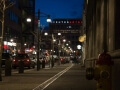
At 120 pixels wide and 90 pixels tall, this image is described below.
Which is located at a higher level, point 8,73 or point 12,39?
point 12,39

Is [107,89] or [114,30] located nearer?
[107,89]

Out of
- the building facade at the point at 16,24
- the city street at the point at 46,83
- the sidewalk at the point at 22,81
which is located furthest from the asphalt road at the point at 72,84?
the building facade at the point at 16,24

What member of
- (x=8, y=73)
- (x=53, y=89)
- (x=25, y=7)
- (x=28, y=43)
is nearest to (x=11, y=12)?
(x=25, y=7)

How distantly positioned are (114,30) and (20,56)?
109 ft

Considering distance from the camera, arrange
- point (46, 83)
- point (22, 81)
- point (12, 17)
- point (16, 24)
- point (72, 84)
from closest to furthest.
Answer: point (72, 84) < point (46, 83) < point (22, 81) < point (12, 17) < point (16, 24)

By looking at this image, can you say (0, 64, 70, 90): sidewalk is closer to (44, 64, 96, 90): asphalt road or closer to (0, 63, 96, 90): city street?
(0, 63, 96, 90): city street

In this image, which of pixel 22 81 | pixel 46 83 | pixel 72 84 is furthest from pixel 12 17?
pixel 72 84

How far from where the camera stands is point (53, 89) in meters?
16.7

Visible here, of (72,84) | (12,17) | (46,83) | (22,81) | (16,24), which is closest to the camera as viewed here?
(72,84)

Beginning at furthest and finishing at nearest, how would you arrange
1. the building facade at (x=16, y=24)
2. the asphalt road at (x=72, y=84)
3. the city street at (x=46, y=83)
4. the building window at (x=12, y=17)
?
the building window at (x=12, y=17) < the building facade at (x=16, y=24) < the city street at (x=46, y=83) < the asphalt road at (x=72, y=84)

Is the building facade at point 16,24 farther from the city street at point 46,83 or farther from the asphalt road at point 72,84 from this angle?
the asphalt road at point 72,84

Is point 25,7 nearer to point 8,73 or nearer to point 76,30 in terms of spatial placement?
point 8,73

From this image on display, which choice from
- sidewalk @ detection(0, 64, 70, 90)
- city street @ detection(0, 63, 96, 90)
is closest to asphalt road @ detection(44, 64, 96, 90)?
city street @ detection(0, 63, 96, 90)

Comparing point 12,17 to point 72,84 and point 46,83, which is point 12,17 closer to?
point 46,83
